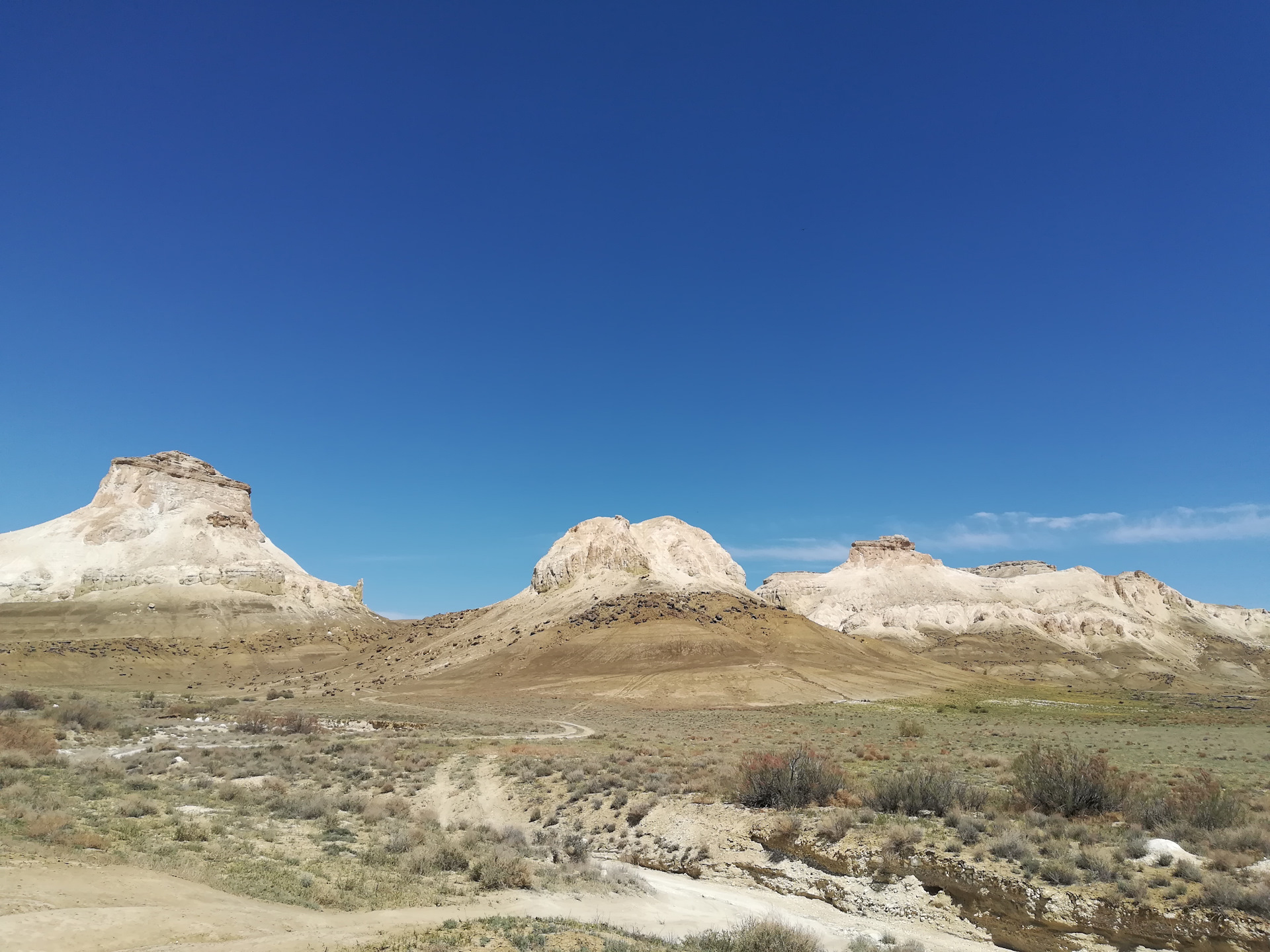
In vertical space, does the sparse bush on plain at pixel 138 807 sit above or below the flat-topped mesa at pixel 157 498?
below

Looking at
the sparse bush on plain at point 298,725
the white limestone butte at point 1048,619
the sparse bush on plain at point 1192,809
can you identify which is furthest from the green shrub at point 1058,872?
the white limestone butte at point 1048,619

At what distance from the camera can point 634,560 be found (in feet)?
394

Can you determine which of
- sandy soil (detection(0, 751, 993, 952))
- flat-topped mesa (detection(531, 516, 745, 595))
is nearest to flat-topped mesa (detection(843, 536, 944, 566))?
flat-topped mesa (detection(531, 516, 745, 595))

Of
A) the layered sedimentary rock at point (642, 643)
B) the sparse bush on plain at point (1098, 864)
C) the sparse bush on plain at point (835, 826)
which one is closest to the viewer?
the sparse bush on plain at point (1098, 864)

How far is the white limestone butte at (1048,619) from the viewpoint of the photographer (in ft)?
410

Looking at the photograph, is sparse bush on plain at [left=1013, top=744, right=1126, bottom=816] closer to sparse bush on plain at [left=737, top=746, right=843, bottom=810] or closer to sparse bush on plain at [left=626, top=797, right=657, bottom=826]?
sparse bush on plain at [left=737, top=746, right=843, bottom=810]

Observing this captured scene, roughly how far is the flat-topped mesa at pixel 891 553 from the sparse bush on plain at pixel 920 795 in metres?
183

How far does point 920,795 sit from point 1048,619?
5985 inches

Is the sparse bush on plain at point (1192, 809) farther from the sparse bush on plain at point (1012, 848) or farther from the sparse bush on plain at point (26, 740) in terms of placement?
the sparse bush on plain at point (26, 740)

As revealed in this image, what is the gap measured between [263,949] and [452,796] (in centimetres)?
1485

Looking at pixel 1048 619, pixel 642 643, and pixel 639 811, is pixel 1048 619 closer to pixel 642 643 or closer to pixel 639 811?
pixel 642 643

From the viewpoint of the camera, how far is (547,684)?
78.4m

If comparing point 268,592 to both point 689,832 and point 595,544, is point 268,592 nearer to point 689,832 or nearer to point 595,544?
point 595,544

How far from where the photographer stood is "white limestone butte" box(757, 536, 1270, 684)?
125 metres
